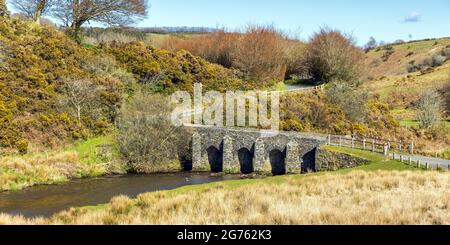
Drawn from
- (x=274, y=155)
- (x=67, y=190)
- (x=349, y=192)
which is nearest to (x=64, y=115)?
(x=67, y=190)

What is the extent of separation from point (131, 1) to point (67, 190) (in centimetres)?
3394

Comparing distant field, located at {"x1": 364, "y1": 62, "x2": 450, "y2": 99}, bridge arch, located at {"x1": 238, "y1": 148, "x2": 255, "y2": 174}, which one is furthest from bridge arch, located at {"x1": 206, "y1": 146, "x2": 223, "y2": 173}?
distant field, located at {"x1": 364, "y1": 62, "x2": 450, "y2": 99}

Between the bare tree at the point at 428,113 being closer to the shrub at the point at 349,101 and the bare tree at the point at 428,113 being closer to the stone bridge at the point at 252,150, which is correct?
the shrub at the point at 349,101

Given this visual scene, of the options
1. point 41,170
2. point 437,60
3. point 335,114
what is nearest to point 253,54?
point 335,114

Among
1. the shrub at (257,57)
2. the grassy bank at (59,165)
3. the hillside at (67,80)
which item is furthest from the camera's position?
the shrub at (257,57)

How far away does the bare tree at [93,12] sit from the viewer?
174ft

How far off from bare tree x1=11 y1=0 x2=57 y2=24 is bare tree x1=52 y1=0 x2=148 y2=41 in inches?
34.3

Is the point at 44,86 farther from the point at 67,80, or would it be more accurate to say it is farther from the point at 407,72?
the point at 407,72

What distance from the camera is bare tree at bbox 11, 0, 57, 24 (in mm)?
51128

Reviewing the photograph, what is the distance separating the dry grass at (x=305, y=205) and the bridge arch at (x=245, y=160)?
41.7 ft

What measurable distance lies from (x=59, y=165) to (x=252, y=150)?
13794 millimetres

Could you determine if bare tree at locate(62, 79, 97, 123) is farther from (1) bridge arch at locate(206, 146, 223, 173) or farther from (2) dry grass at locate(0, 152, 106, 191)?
(1) bridge arch at locate(206, 146, 223, 173)

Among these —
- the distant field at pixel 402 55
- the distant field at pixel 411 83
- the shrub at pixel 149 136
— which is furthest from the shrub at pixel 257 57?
the distant field at pixel 402 55
